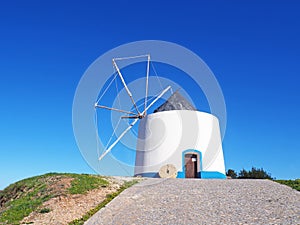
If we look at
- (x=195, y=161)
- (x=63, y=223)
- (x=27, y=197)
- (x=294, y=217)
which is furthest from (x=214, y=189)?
(x=195, y=161)

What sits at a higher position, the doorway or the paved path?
the doorway

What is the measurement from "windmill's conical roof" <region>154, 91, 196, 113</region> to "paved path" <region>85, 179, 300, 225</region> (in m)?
11.2

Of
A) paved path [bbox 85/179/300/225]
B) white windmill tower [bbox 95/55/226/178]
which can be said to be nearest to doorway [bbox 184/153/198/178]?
white windmill tower [bbox 95/55/226/178]

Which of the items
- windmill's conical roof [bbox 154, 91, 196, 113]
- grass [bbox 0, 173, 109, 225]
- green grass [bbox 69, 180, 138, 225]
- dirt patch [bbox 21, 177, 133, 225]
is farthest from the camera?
windmill's conical roof [bbox 154, 91, 196, 113]

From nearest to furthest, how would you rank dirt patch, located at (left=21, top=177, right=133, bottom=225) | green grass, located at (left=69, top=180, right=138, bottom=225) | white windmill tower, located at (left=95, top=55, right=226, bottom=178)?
green grass, located at (left=69, top=180, right=138, bottom=225) < dirt patch, located at (left=21, top=177, right=133, bottom=225) < white windmill tower, located at (left=95, top=55, right=226, bottom=178)

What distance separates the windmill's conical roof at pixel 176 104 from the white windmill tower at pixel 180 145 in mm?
22

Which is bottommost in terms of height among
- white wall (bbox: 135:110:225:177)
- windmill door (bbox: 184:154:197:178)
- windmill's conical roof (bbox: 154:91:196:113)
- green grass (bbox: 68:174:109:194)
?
green grass (bbox: 68:174:109:194)

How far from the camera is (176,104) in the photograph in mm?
24922

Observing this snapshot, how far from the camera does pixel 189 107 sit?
2536 cm

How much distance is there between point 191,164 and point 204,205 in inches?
469

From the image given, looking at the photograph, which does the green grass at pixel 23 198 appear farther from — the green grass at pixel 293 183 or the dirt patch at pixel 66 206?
the green grass at pixel 293 183

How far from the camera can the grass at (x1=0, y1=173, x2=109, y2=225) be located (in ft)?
37.4

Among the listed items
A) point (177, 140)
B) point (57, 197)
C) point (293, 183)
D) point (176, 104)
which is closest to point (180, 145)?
point (177, 140)

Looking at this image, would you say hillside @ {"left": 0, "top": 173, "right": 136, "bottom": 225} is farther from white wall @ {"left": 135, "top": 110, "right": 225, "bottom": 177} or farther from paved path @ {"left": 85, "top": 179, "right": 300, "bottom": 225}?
white wall @ {"left": 135, "top": 110, "right": 225, "bottom": 177}
